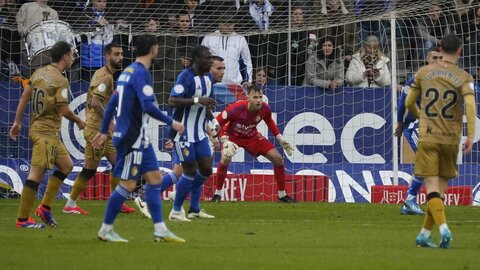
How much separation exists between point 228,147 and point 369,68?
4426mm

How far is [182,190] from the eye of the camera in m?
16.8

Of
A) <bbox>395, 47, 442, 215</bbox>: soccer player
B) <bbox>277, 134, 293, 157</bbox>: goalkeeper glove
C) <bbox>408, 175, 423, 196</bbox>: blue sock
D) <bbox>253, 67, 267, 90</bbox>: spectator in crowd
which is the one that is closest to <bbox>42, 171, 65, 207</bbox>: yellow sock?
<bbox>395, 47, 442, 215</bbox>: soccer player

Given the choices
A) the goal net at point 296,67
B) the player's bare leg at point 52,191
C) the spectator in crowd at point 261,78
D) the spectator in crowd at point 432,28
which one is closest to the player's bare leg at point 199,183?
the player's bare leg at point 52,191

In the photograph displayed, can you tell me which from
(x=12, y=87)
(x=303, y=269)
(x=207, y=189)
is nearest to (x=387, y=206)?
(x=207, y=189)

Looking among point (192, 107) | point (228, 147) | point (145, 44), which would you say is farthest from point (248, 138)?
point (145, 44)

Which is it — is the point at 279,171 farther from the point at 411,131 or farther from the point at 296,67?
the point at 296,67

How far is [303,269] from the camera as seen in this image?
1064cm

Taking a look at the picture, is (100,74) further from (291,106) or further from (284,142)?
(291,106)

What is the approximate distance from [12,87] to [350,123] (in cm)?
702

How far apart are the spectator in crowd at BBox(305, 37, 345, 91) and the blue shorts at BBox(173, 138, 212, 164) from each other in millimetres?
7844

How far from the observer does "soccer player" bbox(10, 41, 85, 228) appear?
15492mm

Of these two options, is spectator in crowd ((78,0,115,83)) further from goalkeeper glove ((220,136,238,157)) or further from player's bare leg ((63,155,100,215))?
player's bare leg ((63,155,100,215))

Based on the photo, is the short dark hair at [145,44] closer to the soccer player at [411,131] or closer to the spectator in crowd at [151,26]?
the soccer player at [411,131]

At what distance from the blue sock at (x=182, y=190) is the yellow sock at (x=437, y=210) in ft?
15.6
